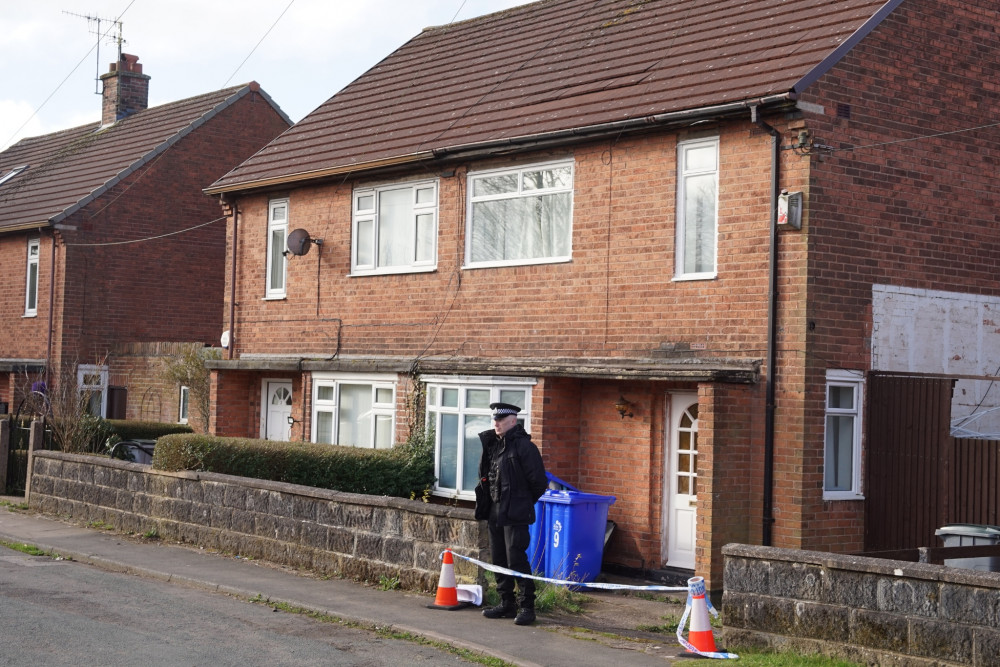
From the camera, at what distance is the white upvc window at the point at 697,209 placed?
12828 mm

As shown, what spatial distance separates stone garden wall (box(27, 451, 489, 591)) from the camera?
11.0 m

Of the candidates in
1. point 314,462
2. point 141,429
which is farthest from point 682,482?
point 141,429

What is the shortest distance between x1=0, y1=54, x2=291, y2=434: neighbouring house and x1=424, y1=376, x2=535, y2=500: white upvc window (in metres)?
10.2

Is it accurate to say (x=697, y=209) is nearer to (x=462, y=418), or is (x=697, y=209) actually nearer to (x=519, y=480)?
(x=462, y=418)

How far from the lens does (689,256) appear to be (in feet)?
42.9

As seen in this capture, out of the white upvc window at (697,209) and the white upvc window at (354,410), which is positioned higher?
the white upvc window at (697,209)

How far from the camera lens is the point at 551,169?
14.7 metres

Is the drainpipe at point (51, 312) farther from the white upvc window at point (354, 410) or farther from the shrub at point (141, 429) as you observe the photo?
the white upvc window at point (354, 410)

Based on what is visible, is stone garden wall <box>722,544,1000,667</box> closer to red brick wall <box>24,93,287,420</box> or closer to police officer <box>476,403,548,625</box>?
police officer <box>476,403,548,625</box>

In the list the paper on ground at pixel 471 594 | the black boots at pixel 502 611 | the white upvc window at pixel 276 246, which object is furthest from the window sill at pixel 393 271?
the black boots at pixel 502 611

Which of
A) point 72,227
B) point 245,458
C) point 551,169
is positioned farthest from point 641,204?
point 72,227

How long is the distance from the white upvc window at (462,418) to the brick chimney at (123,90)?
19.8 meters

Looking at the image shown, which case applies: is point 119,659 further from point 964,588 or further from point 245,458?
point 245,458

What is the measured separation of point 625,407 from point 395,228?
5.07 meters
